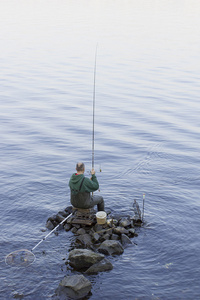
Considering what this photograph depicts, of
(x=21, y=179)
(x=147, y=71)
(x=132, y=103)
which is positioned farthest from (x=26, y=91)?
(x=21, y=179)

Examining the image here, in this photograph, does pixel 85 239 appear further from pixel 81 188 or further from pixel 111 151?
pixel 111 151

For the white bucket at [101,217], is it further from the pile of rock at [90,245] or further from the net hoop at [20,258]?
the net hoop at [20,258]

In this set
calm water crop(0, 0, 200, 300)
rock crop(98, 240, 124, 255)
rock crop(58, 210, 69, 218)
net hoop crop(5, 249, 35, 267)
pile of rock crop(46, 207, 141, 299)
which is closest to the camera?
pile of rock crop(46, 207, 141, 299)

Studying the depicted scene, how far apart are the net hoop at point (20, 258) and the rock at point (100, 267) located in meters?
1.49

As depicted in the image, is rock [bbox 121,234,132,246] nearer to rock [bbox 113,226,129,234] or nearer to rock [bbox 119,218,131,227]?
rock [bbox 113,226,129,234]

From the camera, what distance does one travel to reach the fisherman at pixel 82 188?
11.9 m

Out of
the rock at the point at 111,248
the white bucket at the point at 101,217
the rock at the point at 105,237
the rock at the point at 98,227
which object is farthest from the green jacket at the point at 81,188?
the rock at the point at 111,248

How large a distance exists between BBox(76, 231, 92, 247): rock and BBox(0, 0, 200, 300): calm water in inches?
11.5

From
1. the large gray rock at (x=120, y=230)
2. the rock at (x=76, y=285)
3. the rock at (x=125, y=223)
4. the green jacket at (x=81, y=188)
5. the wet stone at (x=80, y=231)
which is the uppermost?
the green jacket at (x=81, y=188)

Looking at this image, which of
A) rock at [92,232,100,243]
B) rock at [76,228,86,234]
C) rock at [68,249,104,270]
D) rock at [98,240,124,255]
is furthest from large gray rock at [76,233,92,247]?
rock at [68,249,104,270]

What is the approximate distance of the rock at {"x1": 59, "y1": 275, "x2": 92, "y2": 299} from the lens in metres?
9.60

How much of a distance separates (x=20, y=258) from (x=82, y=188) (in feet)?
8.26

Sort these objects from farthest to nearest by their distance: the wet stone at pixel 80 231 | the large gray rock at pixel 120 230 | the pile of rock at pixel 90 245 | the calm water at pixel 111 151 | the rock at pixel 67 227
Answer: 1. the rock at pixel 67 227
2. the wet stone at pixel 80 231
3. the large gray rock at pixel 120 230
4. the calm water at pixel 111 151
5. the pile of rock at pixel 90 245

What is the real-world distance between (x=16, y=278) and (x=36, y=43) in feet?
154
